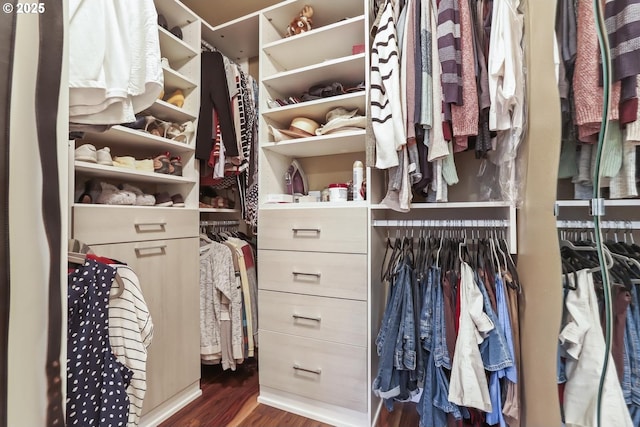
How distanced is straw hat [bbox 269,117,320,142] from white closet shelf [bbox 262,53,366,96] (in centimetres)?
22

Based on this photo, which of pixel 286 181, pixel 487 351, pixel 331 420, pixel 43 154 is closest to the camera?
pixel 43 154

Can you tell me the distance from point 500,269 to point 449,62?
86cm

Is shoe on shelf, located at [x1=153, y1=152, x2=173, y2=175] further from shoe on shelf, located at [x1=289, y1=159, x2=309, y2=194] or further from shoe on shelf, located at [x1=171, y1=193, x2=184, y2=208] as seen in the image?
shoe on shelf, located at [x1=289, y1=159, x2=309, y2=194]

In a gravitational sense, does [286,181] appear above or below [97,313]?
above

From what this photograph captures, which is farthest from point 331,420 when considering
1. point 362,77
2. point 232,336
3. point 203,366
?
point 362,77

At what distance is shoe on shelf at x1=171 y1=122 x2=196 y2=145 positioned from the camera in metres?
1.48

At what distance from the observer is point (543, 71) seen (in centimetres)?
84

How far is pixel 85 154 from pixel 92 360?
0.80m

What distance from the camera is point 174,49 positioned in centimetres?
148

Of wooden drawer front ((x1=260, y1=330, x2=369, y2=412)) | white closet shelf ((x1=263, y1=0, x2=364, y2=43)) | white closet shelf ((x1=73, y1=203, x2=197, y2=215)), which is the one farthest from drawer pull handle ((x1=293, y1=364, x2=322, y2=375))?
white closet shelf ((x1=263, y1=0, x2=364, y2=43))

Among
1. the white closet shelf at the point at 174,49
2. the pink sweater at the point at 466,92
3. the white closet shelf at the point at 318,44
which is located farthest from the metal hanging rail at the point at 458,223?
the white closet shelf at the point at 174,49

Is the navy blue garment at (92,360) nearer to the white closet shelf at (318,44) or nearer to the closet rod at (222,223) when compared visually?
the closet rod at (222,223)

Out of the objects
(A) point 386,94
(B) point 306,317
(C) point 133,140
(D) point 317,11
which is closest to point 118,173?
(C) point 133,140

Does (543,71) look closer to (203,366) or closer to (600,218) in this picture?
(600,218)
